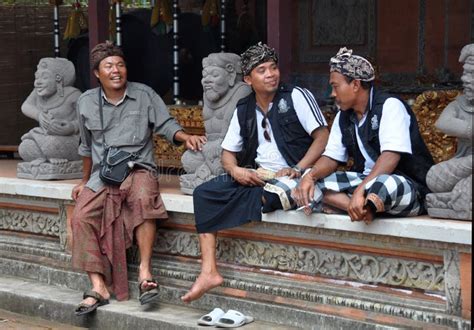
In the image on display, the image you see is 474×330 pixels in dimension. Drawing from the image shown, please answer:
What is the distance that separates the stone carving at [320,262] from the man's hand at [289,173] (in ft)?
1.51

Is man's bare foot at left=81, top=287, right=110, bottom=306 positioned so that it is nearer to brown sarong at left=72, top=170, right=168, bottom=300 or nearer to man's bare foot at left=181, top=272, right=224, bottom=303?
brown sarong at left=72, top=170, right=168, bottom=300

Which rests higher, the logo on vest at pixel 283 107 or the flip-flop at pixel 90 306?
the logo on vest at pixel 283 107

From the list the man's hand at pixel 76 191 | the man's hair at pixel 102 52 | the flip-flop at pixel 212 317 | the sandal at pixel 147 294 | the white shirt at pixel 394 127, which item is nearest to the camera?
the white shirt at pixel 394 127

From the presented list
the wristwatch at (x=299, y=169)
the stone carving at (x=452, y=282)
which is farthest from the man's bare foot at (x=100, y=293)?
the stone carving at (x=452, y=282)

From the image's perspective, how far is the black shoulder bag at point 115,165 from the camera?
6.90 m

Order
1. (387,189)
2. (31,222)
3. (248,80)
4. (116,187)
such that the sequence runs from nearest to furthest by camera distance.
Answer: (387,189) → (248,80) → (116,187) → (31,222)

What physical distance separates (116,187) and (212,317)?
3.84 ft

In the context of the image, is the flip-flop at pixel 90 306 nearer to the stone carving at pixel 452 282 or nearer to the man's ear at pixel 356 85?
the man's ear at pixel 356 85

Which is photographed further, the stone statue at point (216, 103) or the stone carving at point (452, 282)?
the stone statue at point (216, 103)

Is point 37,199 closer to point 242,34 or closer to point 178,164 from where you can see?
point 178,164

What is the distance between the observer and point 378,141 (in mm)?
5965

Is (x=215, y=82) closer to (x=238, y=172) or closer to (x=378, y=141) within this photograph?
(x=238, y=172)

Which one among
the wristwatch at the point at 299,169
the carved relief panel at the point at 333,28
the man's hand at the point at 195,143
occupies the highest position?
the carved relief panel at the point at 333,28

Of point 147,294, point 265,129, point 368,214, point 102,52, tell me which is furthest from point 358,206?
point 102,52
